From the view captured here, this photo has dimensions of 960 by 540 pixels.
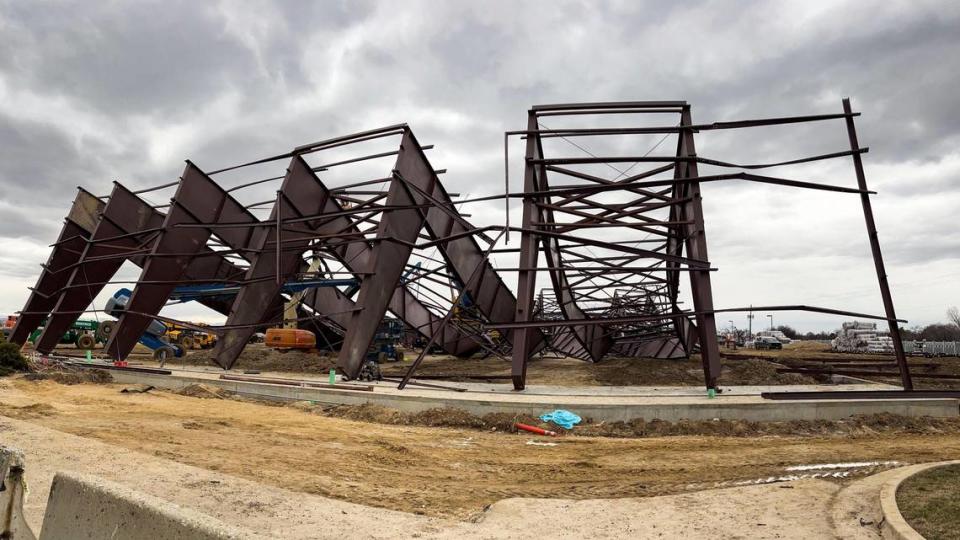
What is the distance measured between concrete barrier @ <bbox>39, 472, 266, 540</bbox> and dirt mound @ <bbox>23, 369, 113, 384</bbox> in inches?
657

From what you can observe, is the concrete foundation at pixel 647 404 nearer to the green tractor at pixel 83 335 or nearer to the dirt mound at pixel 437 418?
the dirt mound at pixel 437 418

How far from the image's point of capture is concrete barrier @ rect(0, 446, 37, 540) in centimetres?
321

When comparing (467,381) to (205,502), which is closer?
(205,502)

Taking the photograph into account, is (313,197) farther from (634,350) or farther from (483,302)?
(634,350)

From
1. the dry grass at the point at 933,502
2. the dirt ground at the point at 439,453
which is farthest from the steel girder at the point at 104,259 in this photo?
the dry grass at the point at 933,502

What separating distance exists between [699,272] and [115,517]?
46.6 ft

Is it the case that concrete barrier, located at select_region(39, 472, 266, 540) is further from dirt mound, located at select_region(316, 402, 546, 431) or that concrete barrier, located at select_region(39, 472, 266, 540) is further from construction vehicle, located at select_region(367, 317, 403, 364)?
construction vehicle, located at select_region(367, 317, 403, 364)

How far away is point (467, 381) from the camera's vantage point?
62.2 ft

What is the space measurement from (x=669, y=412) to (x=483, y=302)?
12211 millimetres

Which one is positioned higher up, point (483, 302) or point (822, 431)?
point (483, 302)

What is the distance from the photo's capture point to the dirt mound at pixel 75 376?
17141 millimetres

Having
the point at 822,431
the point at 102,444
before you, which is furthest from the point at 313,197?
the point at 822,431

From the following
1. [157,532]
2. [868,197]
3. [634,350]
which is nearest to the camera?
[157,532]

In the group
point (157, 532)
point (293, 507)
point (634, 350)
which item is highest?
point (634, 350)
